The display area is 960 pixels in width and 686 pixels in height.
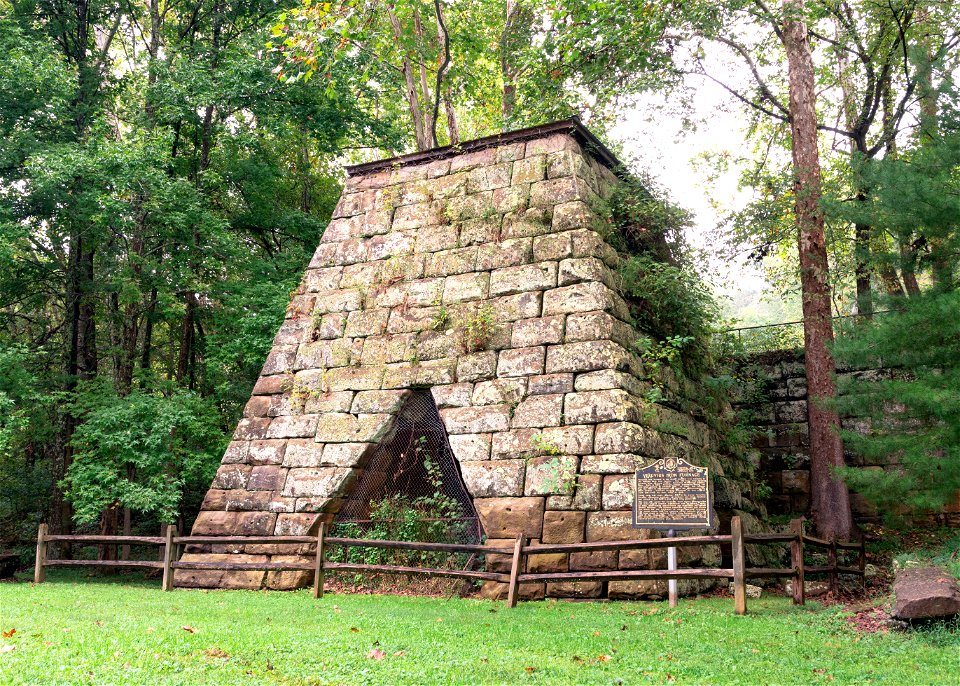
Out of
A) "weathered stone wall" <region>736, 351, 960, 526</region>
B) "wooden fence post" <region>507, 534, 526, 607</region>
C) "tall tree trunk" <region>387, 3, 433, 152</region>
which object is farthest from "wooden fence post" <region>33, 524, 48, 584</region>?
"weathered stone wall" <region>736, 351, 960, 526</region>

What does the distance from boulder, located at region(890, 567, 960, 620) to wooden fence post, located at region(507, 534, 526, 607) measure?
331cm

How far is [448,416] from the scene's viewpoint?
31.2 feet

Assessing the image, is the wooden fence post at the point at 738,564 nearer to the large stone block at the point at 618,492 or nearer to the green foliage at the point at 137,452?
the large stone block at the point at 618,492

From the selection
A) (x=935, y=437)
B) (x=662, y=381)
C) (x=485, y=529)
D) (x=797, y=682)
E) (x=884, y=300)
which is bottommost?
(x=797, y=682)

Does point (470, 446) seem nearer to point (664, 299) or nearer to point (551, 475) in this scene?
point (551, 475)

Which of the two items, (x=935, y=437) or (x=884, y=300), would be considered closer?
(x=935, y=437)

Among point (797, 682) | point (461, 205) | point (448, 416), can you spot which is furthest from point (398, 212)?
point (797, 682)

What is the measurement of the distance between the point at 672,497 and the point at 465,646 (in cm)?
275

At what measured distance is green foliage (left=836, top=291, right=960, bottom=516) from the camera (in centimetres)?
830

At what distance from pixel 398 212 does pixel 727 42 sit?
5877 mm

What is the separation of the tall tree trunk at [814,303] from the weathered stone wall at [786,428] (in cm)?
90

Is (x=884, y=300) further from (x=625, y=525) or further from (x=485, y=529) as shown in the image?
(x=485, y=529)

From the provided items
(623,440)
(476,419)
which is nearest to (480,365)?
(476,419)

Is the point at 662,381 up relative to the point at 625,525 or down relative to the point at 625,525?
up
